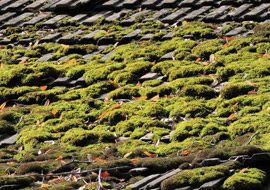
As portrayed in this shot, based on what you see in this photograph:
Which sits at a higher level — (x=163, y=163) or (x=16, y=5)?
(x=16, y=5)

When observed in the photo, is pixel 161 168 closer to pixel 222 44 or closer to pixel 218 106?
pixel 218 106

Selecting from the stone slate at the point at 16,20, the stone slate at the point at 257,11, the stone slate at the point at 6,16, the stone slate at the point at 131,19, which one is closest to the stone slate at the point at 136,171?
the stone slate at the point at 257,11

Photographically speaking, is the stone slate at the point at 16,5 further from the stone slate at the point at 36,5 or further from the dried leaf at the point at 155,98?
the dried leaf at the point at 155,98

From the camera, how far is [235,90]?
17.5 feet

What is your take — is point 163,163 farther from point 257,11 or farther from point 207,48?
point 257,11

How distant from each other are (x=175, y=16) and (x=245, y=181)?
4115 mm

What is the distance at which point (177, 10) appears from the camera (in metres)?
7.67

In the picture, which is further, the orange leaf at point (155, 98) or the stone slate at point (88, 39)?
the stone slate at point (88, 39)

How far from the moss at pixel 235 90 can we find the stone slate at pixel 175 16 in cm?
218

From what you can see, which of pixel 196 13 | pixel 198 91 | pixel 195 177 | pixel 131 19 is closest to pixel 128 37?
pixel 131 19

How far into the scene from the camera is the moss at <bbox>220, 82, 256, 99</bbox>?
5328 millimetres

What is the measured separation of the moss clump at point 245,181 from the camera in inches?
142

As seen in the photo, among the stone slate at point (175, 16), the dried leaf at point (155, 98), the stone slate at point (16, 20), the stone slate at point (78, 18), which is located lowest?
the dried leaf at point (155, 98)

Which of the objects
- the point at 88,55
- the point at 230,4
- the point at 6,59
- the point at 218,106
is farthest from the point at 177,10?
the point at 218,106
